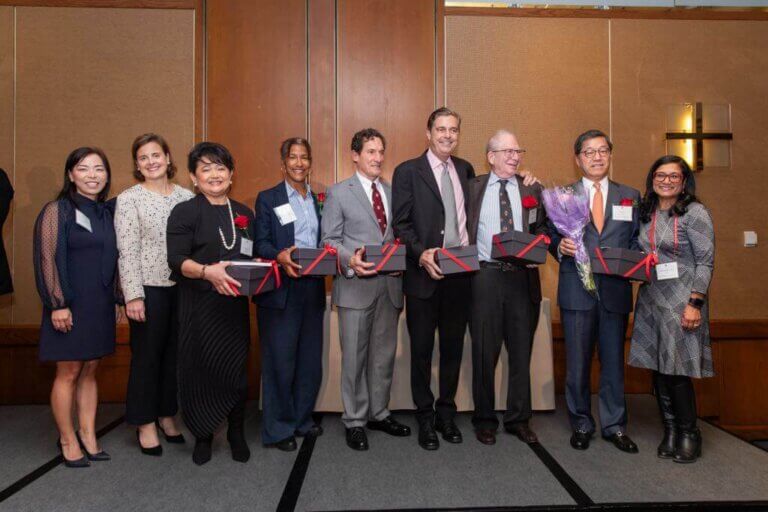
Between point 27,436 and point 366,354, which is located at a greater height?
point 366,354

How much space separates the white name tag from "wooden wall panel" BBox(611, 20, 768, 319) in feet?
9.43

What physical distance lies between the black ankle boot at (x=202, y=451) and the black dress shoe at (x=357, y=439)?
73 centimetres

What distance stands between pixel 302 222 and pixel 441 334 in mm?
1004

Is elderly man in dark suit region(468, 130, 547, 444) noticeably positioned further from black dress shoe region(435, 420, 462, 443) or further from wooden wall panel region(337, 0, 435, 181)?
wooden wall panel region(337, 0, 435, 181)

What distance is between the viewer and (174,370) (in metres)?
2.64

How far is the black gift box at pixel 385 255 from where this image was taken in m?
2.38

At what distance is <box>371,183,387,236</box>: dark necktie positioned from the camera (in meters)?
2.66

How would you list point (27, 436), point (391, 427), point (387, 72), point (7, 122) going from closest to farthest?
point (391, 427), point (27, 436), point (7, 122), point (387, 72)

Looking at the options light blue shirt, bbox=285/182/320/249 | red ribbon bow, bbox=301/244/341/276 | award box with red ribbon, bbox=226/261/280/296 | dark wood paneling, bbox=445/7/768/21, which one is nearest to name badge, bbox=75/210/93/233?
award box with red ribbon, bbox=226/261/280/296

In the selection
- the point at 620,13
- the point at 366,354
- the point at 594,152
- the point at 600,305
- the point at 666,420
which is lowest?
the point at 666,420

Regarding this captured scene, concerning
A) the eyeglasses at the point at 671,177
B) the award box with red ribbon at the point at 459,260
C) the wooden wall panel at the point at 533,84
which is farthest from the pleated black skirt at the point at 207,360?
the wooden wall panel at the point at 533,84

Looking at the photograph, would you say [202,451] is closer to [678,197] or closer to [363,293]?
[363,293]

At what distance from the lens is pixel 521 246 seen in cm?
237

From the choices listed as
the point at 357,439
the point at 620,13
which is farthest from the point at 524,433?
the point at 620,13
